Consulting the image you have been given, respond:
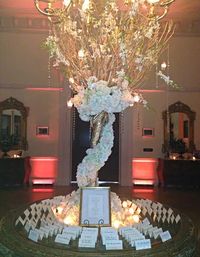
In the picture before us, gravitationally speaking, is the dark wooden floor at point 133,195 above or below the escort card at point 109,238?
below

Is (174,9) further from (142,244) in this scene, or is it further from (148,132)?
(142,244)

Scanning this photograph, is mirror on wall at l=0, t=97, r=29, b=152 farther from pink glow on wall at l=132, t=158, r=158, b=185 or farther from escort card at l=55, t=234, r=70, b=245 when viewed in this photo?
escort card at l=55, t=234, r=70, b=245

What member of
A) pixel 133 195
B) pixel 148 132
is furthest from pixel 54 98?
pixel 133 195

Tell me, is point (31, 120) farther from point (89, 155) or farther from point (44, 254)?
point (44, 254)

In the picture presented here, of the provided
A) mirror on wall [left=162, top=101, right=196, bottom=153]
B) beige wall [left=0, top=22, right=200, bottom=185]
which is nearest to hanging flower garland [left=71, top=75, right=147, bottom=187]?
beige wall [left=0, top=22, right=200, bottom=185]

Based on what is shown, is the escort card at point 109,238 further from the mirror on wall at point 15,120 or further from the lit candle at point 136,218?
the mirror on wall at point 15,120

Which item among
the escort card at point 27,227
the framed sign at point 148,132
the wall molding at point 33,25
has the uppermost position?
the wall molding at point 33,25

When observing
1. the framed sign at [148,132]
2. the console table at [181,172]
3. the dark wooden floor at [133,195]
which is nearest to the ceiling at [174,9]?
the framed sign at [148,132]

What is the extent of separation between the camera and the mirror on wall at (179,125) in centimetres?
737

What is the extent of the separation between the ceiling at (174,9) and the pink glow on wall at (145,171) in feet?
11.1

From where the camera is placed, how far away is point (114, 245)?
5.00 feet

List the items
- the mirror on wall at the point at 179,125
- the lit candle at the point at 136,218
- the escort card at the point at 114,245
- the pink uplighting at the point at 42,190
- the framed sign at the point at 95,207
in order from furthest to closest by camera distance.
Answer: the mirror on wall at the point at 179,125 < the pink uplighting at the point at 42,190 < the lit candle at the point at 136,218 < the framed sign at the point at 95,207 < the escort card at the point at 114,245

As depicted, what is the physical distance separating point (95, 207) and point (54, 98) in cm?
587

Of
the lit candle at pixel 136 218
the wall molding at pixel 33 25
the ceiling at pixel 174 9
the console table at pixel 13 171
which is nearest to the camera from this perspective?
the lit candle at pixel 136 218
